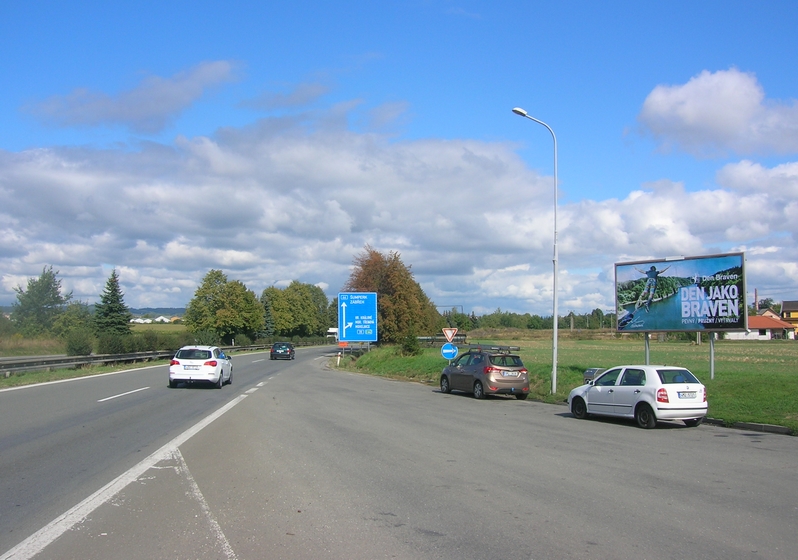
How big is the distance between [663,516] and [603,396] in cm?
1013

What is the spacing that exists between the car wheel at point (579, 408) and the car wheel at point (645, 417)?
1.99 meters

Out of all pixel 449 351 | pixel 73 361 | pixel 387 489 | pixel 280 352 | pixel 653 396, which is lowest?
pixel 280 352

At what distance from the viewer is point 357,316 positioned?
46.8m

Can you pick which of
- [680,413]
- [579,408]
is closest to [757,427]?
[680,413]

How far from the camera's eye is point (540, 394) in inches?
975

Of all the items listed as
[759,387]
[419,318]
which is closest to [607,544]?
[759,387]

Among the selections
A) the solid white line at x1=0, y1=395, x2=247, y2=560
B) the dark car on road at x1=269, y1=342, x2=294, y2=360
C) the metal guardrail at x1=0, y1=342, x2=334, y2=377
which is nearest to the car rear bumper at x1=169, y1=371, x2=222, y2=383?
the metal guardrail at x1=0, y1=342, x2=334, y2=377

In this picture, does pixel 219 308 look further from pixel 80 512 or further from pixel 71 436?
pixel 80 512

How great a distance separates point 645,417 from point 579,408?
96.3 inches

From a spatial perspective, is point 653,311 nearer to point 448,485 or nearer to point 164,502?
point 448,485

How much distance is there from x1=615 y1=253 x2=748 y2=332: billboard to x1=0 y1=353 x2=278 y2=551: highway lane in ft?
51.5

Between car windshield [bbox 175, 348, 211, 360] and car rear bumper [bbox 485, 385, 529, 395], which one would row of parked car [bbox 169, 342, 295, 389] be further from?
car rear bumper [bbox 485, 385, 529, 395]

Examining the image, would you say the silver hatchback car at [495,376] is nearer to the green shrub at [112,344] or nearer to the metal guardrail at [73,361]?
the metal guardrail at [73,361]

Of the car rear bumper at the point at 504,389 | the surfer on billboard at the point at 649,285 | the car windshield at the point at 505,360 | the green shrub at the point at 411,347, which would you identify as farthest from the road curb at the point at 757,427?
the green shrub at the point at 411,347
